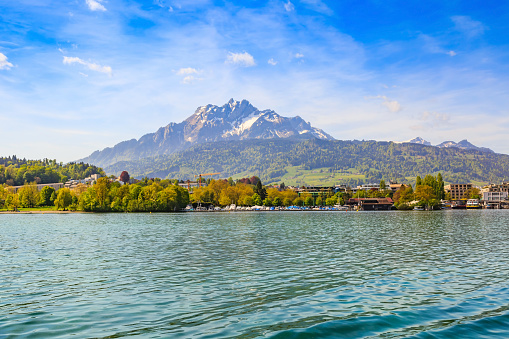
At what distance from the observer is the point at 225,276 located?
31.1m

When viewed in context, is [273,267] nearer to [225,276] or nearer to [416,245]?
[225,276]

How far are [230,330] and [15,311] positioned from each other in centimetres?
1228

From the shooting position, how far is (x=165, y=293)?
25344 mm

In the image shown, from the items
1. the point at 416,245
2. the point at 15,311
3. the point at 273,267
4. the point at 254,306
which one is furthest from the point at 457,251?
the point at 15,311

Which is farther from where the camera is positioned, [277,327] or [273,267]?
[273,267]

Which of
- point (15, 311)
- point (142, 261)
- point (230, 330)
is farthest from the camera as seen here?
point (142, 261)

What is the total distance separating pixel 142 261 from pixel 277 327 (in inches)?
992

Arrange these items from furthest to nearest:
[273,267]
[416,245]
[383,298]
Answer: [416,245]
[273,267]
[383,298]

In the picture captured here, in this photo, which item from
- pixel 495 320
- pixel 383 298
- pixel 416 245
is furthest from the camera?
pixel 416 245

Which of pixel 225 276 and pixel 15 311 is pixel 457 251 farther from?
pixel 15 311

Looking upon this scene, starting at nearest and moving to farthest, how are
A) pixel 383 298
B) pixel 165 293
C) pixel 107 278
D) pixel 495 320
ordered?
pixel 495 320 → pixel 383 298 → pixel 165 293 → pixel 107 278

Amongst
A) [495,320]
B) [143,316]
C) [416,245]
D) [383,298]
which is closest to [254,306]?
[143,316]

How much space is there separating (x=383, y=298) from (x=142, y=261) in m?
24.9

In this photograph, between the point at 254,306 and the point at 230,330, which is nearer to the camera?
the point at 230,330
